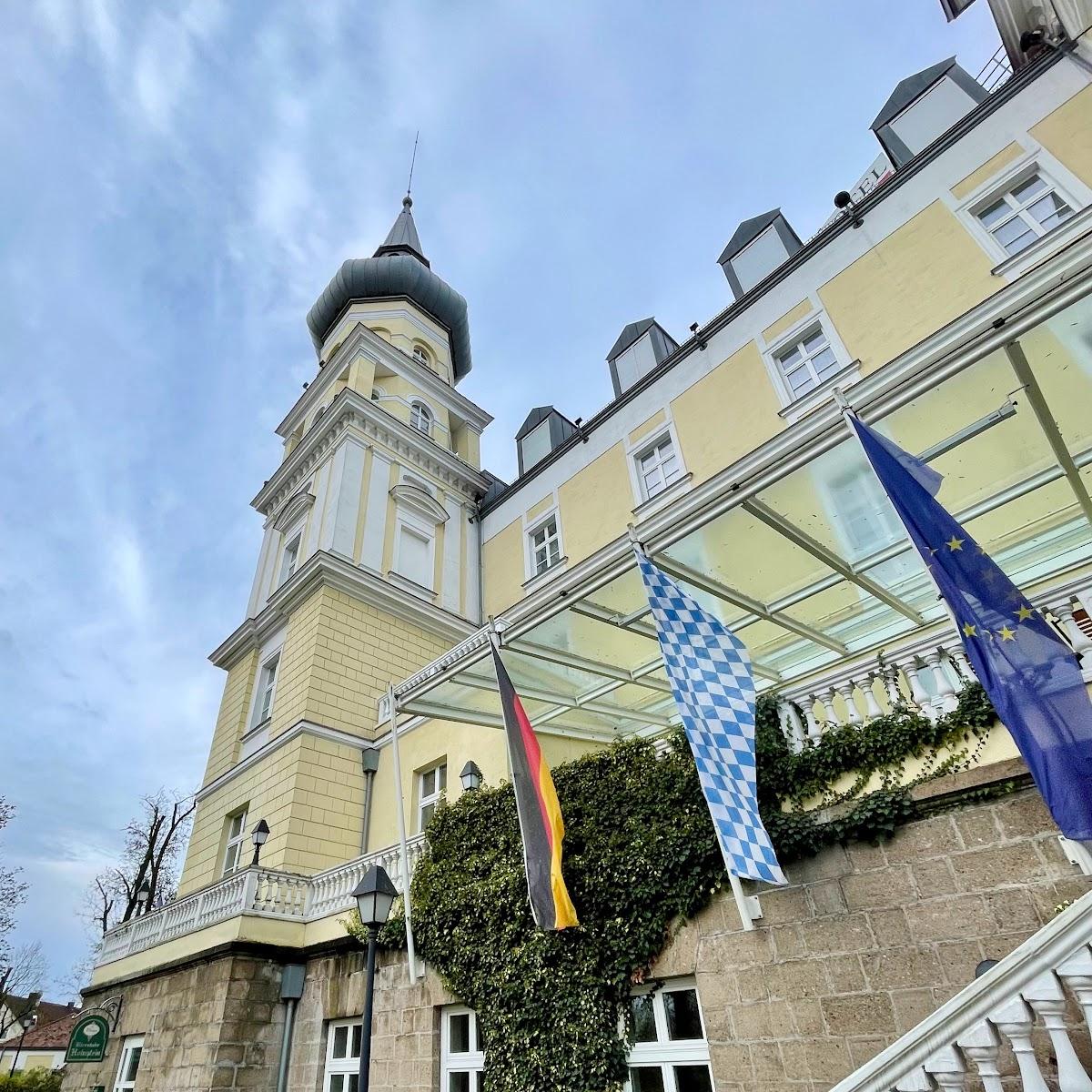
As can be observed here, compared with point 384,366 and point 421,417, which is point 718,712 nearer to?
point 421,417

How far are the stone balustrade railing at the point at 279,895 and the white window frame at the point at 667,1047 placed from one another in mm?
4064

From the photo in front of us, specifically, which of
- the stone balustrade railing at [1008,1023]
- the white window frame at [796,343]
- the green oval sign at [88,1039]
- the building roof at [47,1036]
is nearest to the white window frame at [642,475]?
the white window frame at [796,343]

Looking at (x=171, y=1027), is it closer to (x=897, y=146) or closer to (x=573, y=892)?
(x=573, y=892)

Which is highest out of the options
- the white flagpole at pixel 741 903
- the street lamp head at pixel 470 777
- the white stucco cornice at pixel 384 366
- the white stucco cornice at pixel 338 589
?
the white stucco cornice at pixel 384 366

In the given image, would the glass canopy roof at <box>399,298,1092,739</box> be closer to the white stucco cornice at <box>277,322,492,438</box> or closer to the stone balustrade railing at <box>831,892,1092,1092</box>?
the stone balustrade railing at <box>831,892,1092,1092</box>

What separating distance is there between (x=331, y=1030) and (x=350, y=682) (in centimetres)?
617

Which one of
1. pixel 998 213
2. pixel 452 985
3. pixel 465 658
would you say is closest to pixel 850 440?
pixel 465 658

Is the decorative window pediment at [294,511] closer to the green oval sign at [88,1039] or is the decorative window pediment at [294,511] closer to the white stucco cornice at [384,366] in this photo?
the white stucco cornice at [384,366]

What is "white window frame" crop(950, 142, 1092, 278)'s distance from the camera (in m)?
9.57

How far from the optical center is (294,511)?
17969 mm

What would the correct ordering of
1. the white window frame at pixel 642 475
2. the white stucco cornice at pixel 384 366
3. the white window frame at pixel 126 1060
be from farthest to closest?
the white stucco cornice at pixel 384 366
the white window frame at pixel 642 475
the white window frame at pixel 126 1060

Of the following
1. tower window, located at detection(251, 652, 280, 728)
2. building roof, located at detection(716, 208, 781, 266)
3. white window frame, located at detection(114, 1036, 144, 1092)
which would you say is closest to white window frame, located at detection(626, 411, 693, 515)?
building roof, located at detection(716, 208, 781, 266)

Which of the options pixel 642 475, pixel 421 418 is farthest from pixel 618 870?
pixel 421 418

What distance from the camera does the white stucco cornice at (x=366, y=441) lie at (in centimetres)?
1792
